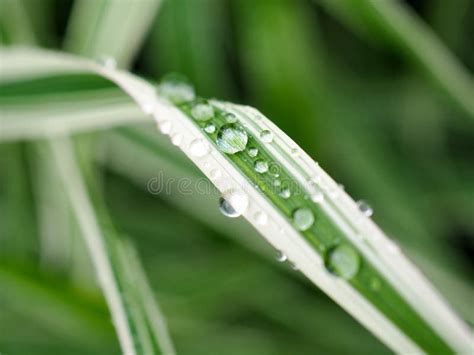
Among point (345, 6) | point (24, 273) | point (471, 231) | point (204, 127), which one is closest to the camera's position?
point (204, 127)

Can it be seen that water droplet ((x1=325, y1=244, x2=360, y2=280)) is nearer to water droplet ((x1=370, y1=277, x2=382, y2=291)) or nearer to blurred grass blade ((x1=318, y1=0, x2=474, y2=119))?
water droplet ((x1=370, y1=277, x2=382, y2=291))

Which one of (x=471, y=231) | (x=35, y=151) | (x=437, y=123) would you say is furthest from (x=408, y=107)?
(x=35, y=151)

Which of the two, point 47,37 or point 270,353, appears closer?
point 270,353

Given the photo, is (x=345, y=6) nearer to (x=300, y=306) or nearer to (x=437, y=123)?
(x=437, y=123)

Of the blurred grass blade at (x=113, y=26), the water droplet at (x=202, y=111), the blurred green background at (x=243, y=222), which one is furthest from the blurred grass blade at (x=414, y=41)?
the water droplet at (x=202, y=111)

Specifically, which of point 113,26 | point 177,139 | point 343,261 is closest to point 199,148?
point 177,139

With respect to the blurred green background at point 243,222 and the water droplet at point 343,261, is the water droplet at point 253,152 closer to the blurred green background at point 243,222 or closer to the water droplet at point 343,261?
the water droplet at point 343,261
